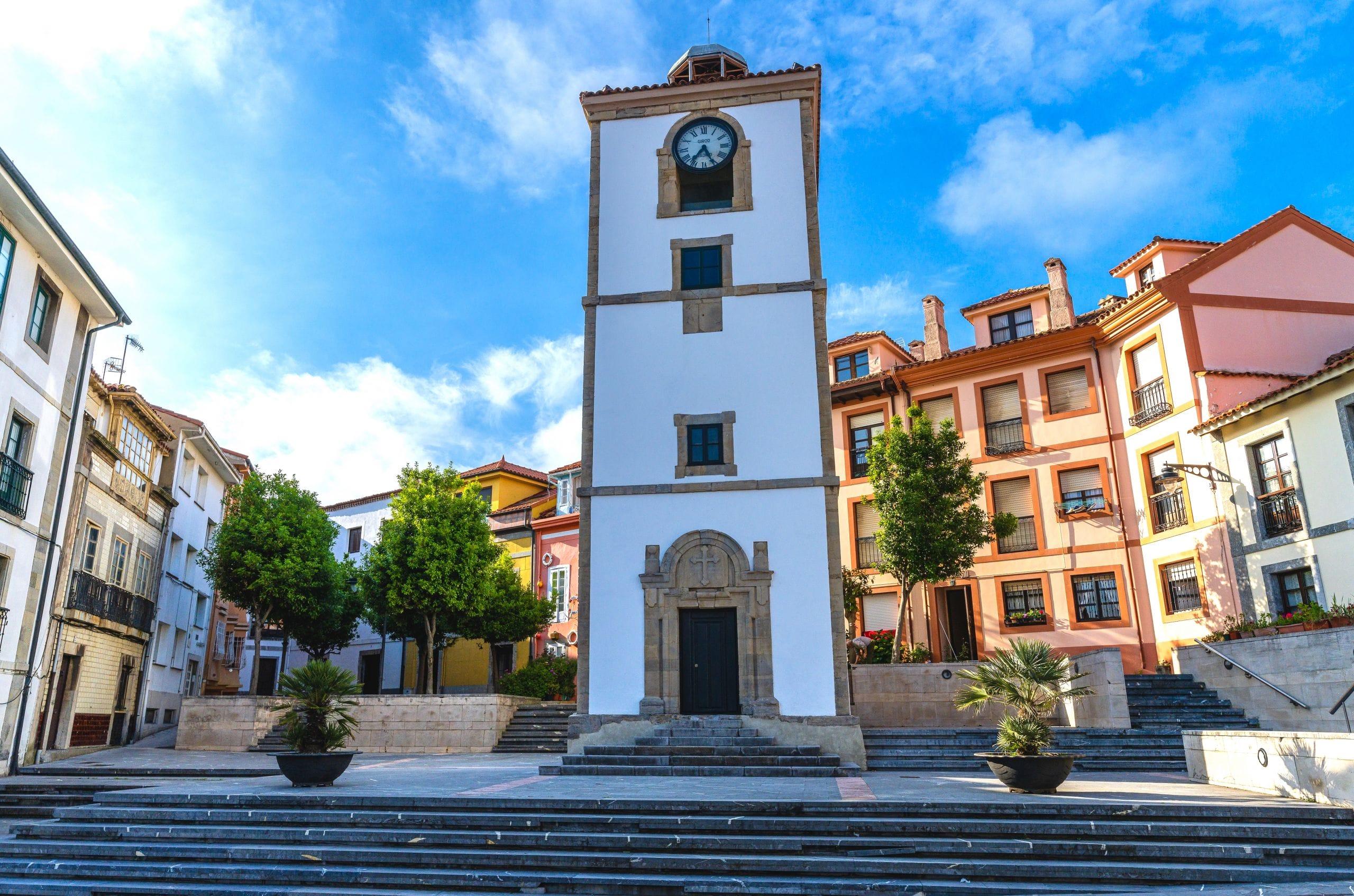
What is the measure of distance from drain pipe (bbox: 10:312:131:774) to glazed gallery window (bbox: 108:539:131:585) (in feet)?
16.7

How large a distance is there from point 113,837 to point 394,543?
17984 mm

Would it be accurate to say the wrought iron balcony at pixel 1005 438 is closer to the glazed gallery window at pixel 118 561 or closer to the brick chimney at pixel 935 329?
the brick chimney at pixel 935 329

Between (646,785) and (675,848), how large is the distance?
3950mm

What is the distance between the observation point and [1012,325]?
29.0 m

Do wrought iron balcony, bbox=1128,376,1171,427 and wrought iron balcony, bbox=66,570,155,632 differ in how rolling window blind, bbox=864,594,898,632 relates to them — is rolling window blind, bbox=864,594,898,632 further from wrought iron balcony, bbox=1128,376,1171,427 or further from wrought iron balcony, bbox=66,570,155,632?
wrought iron balcony, bbox=66,570,155,632

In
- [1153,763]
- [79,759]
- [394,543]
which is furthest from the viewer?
[394,543]

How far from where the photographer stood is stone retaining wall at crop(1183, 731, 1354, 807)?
920 centimetres

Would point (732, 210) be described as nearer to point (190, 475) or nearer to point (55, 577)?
point (55, 577)

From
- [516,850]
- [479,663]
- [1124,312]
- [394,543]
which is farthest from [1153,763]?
[479,663]

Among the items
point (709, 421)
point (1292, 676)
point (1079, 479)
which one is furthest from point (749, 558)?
point (1079, 479)

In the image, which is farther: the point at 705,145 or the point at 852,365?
the point at 852,365

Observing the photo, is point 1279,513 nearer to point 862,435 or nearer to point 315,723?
point 862,435

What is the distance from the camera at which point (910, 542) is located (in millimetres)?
23219

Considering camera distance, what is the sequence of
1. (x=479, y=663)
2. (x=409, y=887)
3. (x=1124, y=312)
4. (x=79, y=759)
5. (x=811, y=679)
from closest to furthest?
(x=409, y=887), (x=811, y=679), (x=79, y=759), (x=1124, y=312), (x=479, y=663)
